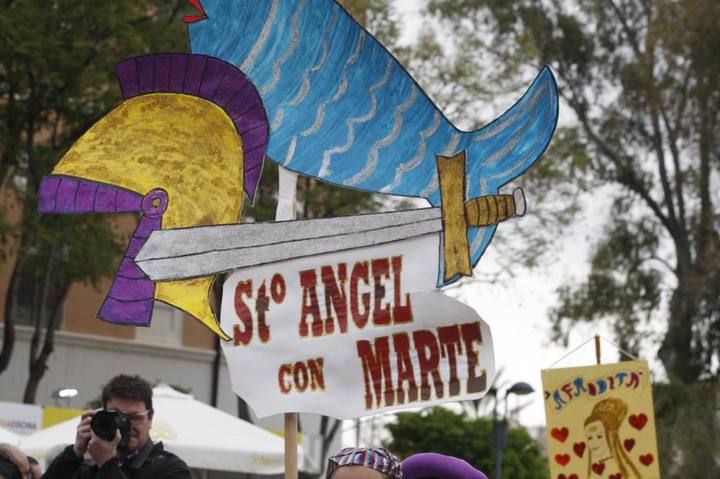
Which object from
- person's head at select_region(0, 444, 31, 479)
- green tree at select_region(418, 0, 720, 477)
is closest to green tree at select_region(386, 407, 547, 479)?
green tree at select_region(418, 0, 720, 477)

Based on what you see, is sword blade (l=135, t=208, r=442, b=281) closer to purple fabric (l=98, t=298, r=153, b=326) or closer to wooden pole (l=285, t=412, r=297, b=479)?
purple fabric (l=98, t=298, r=153, b=326)

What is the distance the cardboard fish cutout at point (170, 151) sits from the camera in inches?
219

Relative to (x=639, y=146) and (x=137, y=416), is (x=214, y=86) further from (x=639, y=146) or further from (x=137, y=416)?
(x=639, y=146)

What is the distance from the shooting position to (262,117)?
18.6ft

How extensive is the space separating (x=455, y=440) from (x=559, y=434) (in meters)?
19.6

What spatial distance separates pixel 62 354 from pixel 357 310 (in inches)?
930

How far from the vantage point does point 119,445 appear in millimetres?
5129

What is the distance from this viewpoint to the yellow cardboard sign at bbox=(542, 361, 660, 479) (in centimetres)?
775

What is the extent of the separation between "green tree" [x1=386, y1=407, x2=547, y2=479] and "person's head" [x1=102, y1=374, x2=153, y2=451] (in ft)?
71.7

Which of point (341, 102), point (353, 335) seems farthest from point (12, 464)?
point (341, 102)

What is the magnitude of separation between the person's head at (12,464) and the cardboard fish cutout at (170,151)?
0.75 m

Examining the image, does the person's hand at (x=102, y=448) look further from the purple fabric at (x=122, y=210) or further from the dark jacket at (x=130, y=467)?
the purple fabric at (x=122, y=210)

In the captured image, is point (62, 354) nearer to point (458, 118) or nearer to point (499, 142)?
point (458, 118)

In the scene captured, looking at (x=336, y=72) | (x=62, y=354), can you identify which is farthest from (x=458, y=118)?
(x=336, y=72)
